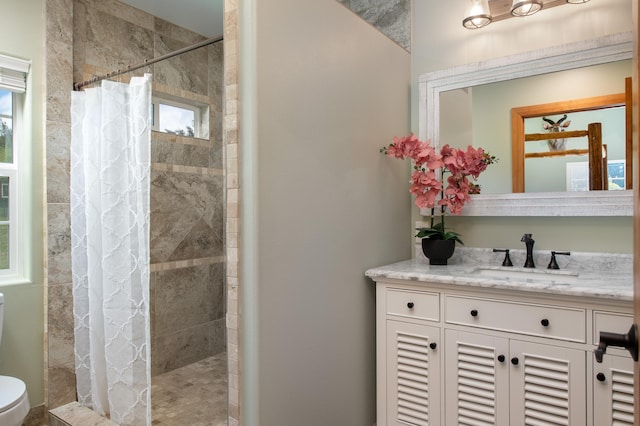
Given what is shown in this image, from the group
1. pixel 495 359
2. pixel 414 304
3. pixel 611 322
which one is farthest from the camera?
pixel 414 304

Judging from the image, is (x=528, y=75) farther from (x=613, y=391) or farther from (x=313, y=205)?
(x=613, y=391)

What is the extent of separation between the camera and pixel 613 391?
4.96 feet

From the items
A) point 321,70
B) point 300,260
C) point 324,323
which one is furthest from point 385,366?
point 321,70

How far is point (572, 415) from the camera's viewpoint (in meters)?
1.58

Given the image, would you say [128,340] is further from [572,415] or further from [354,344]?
[572,415]

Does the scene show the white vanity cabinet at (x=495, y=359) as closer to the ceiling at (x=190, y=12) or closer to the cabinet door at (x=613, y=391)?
the cabinet door at (x=613, y=391)

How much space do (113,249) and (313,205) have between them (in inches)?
42.6

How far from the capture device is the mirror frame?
76.5 inches

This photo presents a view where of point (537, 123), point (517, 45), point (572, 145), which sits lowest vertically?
point (572, 145)

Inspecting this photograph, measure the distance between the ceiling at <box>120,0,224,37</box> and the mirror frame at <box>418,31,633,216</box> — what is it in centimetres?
159

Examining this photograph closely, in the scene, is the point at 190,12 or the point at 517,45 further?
the point at 190,12

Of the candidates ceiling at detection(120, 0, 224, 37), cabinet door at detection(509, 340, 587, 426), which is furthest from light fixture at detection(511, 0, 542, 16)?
ceiling at detection(120, 0, 224, 37)

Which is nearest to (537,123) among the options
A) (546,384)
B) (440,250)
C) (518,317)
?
(440,250)

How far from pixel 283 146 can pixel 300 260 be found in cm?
48
